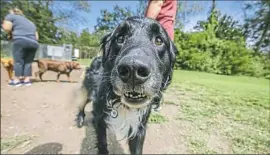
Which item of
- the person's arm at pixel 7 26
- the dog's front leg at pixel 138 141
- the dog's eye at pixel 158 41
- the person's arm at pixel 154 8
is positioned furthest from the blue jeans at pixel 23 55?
the dog's eye at pixel 158 41

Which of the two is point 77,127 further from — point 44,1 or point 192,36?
point 44,1

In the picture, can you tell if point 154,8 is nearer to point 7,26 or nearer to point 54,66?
point 7,26

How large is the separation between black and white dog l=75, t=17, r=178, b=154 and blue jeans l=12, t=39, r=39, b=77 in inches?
163

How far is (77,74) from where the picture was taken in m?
9.29

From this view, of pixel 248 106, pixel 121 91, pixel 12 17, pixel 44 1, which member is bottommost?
pixel 248 106

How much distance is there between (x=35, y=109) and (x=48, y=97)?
3.26ft

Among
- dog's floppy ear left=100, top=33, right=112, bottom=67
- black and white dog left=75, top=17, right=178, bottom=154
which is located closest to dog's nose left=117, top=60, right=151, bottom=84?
black and white dog left=75, top=17, right=178, bottom=154

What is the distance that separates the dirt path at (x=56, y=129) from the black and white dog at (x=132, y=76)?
556 mm

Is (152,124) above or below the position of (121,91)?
below

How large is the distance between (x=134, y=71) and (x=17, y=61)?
18.0 ft

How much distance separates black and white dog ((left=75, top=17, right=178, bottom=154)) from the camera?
6.05 feet

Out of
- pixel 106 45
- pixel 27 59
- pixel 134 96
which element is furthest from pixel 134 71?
pixel 27 59

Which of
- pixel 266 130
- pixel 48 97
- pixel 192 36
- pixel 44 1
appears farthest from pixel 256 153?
pixel 44 1

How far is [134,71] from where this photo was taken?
5.76ft
